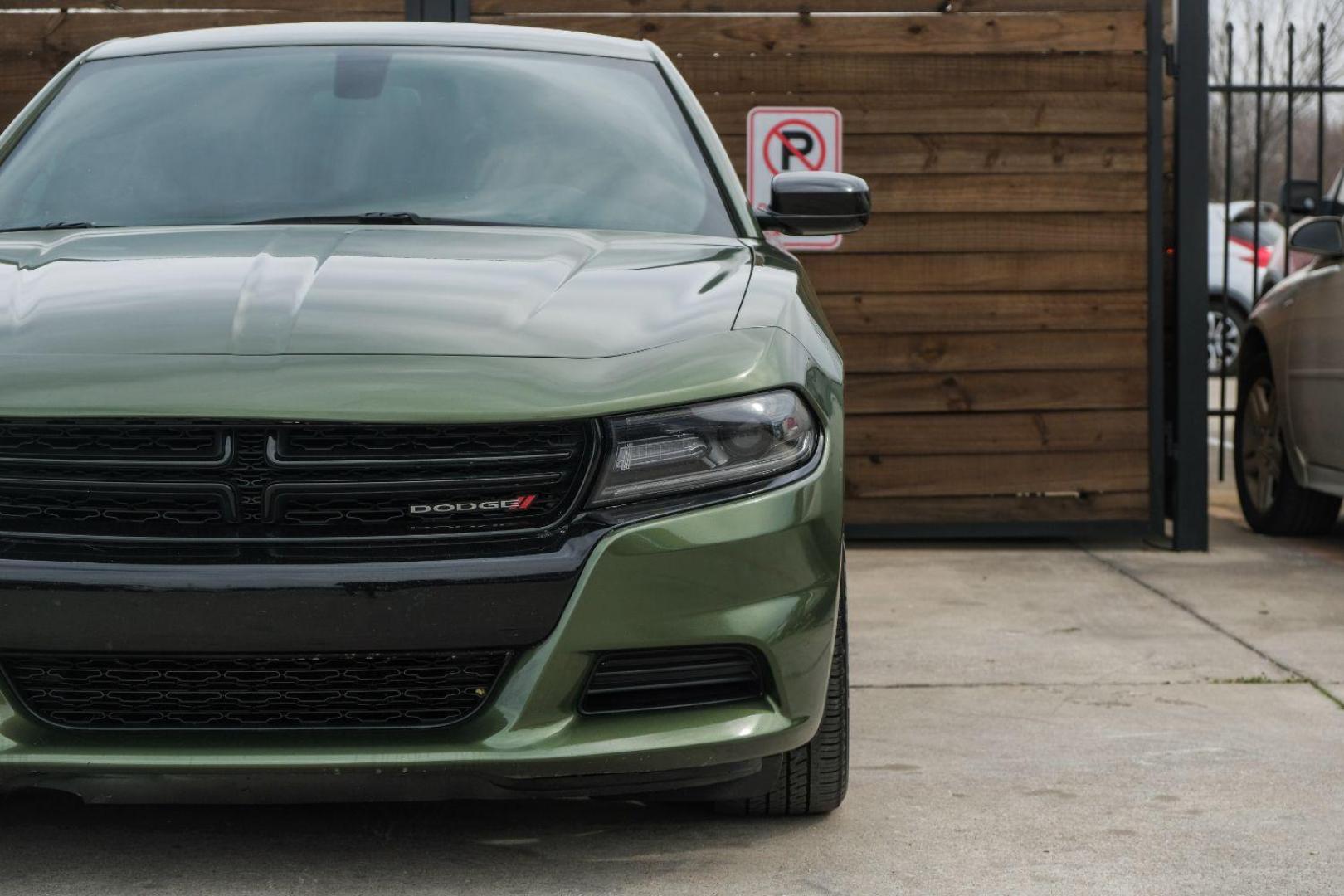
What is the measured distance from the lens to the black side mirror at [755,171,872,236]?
4148mm

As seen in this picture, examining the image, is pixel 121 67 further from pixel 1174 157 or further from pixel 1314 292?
pixel 1314 292

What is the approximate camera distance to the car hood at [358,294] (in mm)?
2865

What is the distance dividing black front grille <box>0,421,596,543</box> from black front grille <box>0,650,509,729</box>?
0.20 metres

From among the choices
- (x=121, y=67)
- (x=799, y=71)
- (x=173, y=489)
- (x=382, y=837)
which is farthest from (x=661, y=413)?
(x=799, y=71)

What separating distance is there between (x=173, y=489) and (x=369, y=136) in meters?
1.49

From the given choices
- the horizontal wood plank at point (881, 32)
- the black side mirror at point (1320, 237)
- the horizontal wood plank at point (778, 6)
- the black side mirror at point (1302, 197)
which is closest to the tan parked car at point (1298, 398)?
the black side mirror at point (1320, 237)

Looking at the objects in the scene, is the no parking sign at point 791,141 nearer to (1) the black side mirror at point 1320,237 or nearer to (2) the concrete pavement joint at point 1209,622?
(2) the concrete pavement joint at point 1209,622

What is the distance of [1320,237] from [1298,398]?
0.73 m

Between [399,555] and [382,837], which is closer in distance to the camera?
[399,555]

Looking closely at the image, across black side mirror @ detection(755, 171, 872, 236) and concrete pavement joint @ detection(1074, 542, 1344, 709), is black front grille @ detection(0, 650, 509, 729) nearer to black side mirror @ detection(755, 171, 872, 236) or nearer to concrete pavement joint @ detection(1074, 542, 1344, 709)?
black side mirror @ detection(755, 171, 872, 236)

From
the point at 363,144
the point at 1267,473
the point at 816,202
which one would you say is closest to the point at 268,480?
the point at 363,144

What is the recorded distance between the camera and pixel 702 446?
9.35 feet

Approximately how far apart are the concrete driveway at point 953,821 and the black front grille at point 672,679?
38cm

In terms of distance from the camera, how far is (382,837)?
Answer: 3367mm
